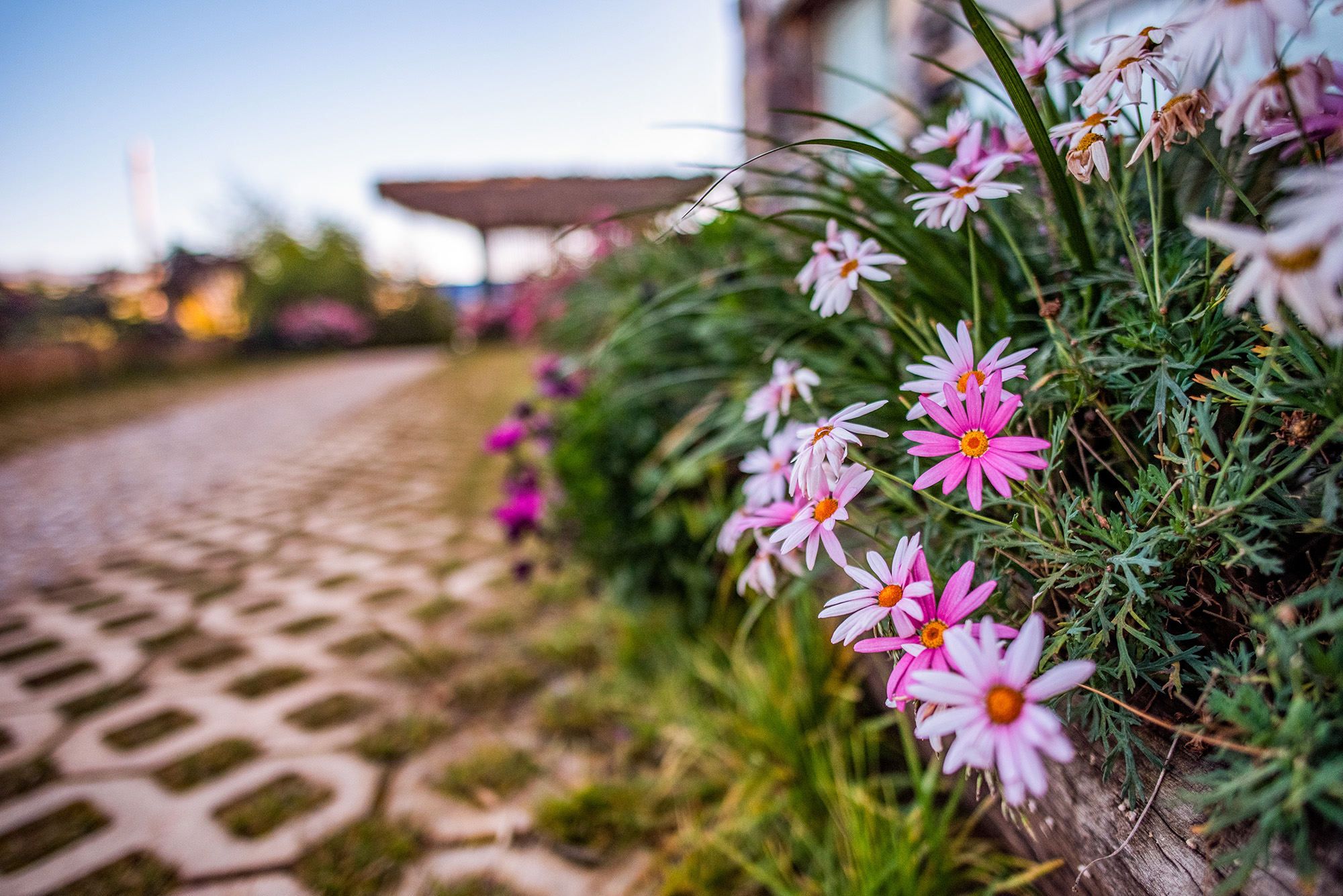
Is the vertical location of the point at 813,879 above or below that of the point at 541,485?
below

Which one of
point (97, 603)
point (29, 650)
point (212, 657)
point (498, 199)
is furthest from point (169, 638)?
point (498, 199)

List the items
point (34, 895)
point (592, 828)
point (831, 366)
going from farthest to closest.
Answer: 1. point (592, 828)
2. point (34, 895)
3. point (831, 366)

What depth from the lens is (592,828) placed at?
108 centimetres

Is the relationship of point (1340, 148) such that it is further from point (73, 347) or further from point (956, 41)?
point (73, 347)

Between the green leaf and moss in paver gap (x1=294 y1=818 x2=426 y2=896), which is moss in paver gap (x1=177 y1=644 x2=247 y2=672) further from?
the green leaf

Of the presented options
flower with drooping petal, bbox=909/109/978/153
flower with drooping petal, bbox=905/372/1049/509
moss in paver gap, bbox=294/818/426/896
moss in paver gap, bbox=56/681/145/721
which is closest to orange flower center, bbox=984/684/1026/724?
flower with drooping petal, bbox=905/372/1049/509

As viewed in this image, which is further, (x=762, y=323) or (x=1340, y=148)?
(x=762, y=323)

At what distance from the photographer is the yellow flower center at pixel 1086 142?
528mm

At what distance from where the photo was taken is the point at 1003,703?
1.30 feet

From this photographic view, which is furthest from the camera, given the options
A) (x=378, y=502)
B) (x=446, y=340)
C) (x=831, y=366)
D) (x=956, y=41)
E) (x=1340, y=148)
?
(x=446, y=340)

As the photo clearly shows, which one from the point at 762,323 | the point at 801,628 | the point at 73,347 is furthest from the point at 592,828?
the point at 73,347

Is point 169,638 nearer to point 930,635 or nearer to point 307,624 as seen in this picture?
point 307,624

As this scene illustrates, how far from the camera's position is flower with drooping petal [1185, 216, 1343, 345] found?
29 centimetres

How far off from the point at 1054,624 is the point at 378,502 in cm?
288
